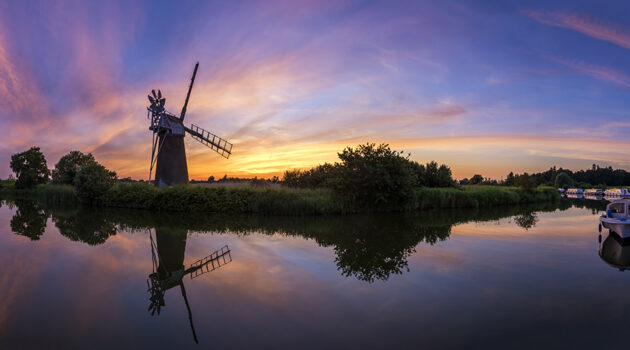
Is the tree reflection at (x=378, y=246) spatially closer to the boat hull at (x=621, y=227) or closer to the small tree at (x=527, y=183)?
the boat hull at (x=621, y=227)

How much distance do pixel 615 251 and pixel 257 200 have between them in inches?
642

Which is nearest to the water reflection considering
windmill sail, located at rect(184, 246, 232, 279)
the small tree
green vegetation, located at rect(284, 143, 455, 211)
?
windmill sail, located at rect(184, 246, 232, 279)

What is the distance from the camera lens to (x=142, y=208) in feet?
77.4

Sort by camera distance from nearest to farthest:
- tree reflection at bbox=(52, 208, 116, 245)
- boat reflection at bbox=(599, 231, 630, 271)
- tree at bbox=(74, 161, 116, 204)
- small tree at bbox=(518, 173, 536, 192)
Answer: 1. boat reflection at bbox=(599, 231, 630, 271)
2. tree reflection at bbox=(52, 208, 116, 245)
3. tree at bbox=(74, 161, 116, 204)
4. small tree at bbox=(518, 173, 536, 192)

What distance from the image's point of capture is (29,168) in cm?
5741

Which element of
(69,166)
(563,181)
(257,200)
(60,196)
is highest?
(69,166)

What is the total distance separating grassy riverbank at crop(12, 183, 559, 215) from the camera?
19844 millimetres

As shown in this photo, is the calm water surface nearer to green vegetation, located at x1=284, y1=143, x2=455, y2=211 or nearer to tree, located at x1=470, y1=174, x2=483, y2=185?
green vegetation, located at x1=284, y1=143, x2=455, y2=211

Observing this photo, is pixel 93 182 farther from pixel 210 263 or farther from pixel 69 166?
pixel 210 263

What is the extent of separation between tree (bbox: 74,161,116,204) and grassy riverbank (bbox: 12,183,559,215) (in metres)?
0.72

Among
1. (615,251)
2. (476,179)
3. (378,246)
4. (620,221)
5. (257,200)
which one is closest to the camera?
(615,251)

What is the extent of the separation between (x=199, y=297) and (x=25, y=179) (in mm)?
68484

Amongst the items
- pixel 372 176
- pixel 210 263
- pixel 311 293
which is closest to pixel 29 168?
pixel 372 176

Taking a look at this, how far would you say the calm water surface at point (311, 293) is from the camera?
446cm
